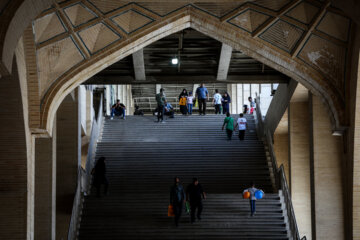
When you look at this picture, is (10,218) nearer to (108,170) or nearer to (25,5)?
(25,5)

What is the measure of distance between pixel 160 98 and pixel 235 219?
7.58 metres

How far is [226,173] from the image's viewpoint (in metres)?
20.5

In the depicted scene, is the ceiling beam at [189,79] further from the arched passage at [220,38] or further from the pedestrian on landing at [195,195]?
the arched passage at [220,38]

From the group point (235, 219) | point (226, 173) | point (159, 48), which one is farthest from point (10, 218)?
point (226, 173)

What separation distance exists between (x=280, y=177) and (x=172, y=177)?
122 inches

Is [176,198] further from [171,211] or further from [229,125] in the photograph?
[229,125]

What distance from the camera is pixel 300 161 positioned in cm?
1997

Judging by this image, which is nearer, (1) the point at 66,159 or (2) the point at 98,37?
(2) the point at 98,37

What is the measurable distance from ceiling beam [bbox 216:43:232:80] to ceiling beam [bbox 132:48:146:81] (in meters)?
2.02

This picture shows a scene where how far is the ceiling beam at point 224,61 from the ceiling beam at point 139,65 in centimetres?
202

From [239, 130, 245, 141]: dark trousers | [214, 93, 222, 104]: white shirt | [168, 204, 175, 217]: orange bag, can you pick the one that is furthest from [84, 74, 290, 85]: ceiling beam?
[214, 93, 222, 104]: white shirt

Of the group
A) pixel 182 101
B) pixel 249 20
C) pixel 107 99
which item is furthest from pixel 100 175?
pixel 107 99

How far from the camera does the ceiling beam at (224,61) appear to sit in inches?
719

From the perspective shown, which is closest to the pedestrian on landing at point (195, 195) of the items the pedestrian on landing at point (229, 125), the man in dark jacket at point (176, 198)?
the man in dark jacket at point (176, 198)
